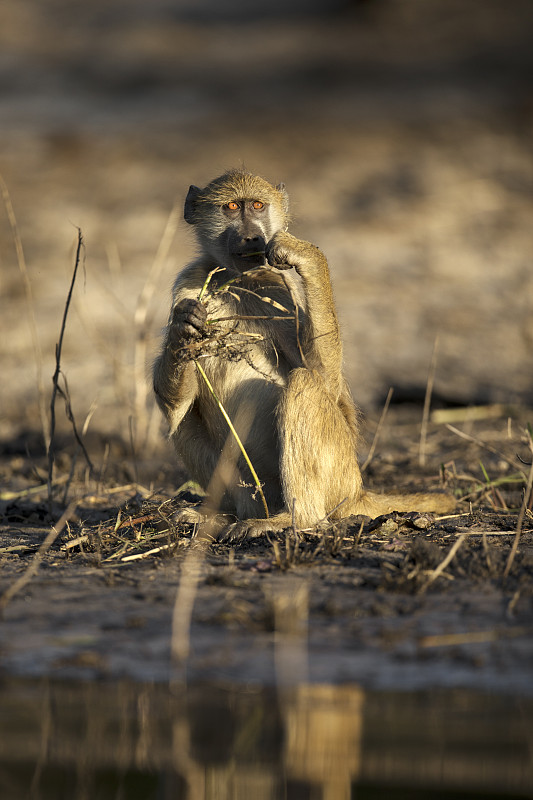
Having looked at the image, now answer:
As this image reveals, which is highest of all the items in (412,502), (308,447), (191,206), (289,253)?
(191,206)

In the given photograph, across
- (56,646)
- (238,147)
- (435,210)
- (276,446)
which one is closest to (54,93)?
(238,147)

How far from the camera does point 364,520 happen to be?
15.8 ft

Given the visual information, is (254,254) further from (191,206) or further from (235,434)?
(235,434)

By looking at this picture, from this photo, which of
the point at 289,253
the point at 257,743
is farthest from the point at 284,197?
the point at 257,743

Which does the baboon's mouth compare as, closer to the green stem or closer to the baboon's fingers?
the baboon's fingers

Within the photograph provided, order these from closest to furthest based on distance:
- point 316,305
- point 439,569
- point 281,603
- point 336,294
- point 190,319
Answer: point 281,603 → point 439,569 → point 190,319 → point 316,305 → point 336,294

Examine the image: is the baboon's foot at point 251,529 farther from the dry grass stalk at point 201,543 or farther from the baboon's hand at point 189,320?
the baboon's hand at point 189,320

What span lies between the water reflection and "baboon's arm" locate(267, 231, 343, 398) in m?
2.23

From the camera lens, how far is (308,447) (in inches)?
186

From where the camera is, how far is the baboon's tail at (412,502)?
5262mm

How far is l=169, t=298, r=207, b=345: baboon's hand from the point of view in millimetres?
4633

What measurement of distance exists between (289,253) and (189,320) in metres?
0.55

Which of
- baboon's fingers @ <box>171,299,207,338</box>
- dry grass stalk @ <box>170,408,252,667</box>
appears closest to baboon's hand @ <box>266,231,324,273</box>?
baboon's fingers @ <box>171,299,207,338</box>

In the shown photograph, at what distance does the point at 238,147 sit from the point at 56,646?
46.8 feet
